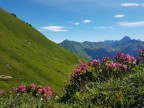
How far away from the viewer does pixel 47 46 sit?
15088 centimetres

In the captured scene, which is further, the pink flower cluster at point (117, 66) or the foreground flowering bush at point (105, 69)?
the pink flower cluster at point (117, 66)

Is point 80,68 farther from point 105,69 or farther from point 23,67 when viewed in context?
point 23,67

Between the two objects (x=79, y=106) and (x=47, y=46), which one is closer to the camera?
(x=79, y=106)

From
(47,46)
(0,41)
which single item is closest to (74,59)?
(47,46)

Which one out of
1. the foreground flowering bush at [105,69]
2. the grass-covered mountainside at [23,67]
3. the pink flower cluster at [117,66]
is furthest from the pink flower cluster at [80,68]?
the grass-covered mountainside at [23,67]

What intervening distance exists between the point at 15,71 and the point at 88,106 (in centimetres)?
7352

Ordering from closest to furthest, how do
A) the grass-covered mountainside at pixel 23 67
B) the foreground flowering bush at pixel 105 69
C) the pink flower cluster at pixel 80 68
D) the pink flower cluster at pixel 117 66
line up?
1. the foreground flowering bush at pixel 105 69
2. the pink flower cluster at pixel 117 66
3. the pink flower cluster at pixel 80 68
4. the grass-covered mountainside at pixel 23 67

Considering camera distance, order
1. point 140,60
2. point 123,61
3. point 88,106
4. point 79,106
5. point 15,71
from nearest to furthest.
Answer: point 88,106 < point 79,106 < point 140,60 < point 123,61 < point 15,71

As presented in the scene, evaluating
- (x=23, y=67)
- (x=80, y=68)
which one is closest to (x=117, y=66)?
(x=80, y=68)

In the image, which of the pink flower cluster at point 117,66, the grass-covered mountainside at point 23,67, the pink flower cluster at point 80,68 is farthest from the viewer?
the grass-covered mountainside at point 23,67

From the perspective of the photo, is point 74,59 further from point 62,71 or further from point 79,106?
point 79,106

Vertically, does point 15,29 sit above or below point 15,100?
above

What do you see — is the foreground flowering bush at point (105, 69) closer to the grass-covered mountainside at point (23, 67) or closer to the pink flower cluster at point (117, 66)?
the pink flower cluster at point (117, 66)

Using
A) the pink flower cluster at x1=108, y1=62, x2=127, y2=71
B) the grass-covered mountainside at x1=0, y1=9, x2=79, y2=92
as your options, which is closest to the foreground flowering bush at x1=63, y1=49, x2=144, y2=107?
the pink flower cluster at x1=108, y1=62, x2=127, y2=71
